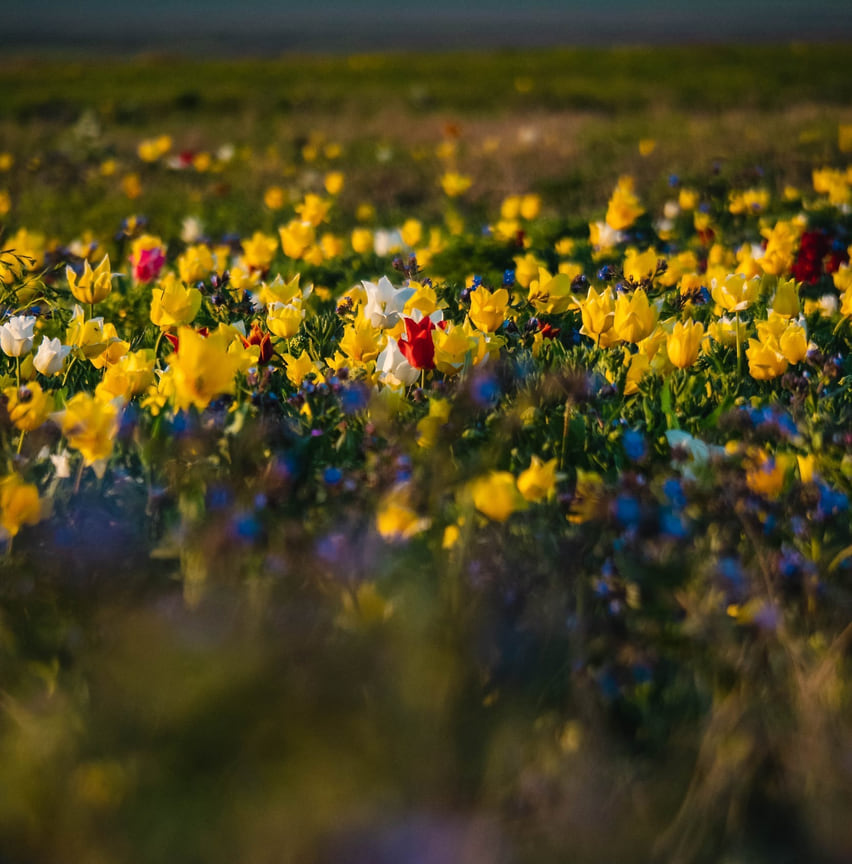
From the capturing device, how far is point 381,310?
2352 millimetres

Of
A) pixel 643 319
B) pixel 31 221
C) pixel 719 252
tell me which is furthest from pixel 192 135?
pixel 643 319

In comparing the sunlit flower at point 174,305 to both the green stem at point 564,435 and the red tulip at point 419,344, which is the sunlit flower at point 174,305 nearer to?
the red tulip at point 419,344

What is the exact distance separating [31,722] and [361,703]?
19.9 inches

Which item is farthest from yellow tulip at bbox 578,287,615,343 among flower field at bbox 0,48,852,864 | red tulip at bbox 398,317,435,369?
red tulip at bbox 398,317,435,369

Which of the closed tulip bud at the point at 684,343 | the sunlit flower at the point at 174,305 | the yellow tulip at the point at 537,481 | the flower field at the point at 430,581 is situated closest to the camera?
the flower field at the point at 430,581

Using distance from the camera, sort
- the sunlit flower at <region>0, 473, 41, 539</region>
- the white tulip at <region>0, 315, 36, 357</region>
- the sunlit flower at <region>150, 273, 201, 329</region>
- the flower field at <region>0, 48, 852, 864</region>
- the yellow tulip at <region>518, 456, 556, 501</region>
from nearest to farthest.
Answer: the flower field at <region>0, 48, 852, 864</region> < the sunlit flower at <region>0, 473, 41, 539</region> < the yellow tulip at <region>518, 456, 556, 501</region> < the white tulip at <region>0, 315, 36, 357</region> < the sunlit flower at <region>150, 273, 201, 329</region>

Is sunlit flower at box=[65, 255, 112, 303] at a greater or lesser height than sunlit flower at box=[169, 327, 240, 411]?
greater

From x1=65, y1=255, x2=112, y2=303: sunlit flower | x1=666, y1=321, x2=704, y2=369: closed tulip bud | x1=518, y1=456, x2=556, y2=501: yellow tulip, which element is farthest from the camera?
x1=65, y1=255, x2=112, y2=303: sunlit flower

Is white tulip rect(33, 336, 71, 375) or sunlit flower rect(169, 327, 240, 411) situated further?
white tulip rect(33, 336, 71, 375)

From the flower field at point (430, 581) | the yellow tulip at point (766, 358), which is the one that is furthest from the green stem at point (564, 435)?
the yellow tulip at point (766, 358)

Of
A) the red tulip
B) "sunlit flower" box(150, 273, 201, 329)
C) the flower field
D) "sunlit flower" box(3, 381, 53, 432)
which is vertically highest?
"sunlit flower" box(150, 273, 201, 329)

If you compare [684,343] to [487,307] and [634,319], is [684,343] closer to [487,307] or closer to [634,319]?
[634,319]

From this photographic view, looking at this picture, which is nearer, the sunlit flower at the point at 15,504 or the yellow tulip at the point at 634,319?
the sunlit flower at the point at 15,504

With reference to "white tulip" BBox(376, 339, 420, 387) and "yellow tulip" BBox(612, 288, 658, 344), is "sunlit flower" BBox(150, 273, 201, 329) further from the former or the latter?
"yellow tulip" BBox(612, 288, 658, 344)
